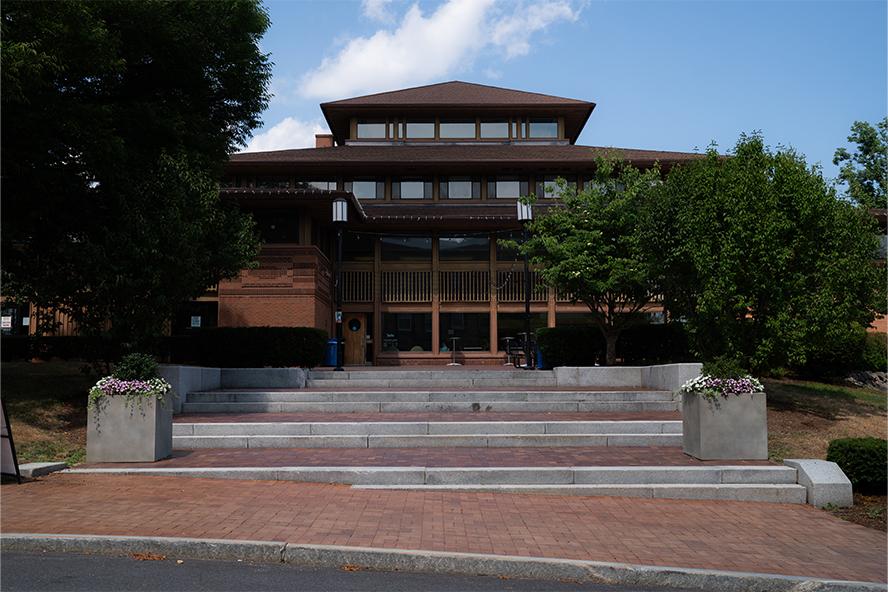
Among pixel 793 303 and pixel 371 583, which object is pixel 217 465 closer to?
pixel 371 583

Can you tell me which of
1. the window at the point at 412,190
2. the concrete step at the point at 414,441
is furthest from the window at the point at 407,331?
the concrete step at the point at 414,441

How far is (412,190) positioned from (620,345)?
14.6m

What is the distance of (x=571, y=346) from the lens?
20.8m

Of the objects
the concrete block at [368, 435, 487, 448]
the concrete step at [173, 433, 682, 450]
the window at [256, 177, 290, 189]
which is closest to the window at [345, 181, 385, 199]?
the window at [256, 177, 290, 189]

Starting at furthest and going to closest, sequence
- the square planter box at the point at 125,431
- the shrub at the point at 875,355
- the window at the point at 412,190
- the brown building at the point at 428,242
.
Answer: the window at the point at 412,190, the brown building at the point at 428,242, the shrub at the point at 875,355, the square planter box at the point at 125,431

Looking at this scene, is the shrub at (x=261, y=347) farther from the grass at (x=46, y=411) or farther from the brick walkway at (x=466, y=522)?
the brick walkway at (x=466, y=522)

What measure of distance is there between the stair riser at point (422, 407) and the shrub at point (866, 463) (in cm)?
491

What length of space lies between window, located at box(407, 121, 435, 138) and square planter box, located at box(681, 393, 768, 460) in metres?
27.7

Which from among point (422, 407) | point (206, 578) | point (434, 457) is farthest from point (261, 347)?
point (206, 578)

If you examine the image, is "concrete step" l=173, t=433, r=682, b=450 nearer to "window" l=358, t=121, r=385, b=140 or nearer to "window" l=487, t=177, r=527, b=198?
"window" l=487, t=177, r=527, b=198

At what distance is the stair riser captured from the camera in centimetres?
1477

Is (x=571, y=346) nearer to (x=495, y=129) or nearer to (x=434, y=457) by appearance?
(x=434, y=457)

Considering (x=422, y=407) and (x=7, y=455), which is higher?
(x=422, y=407)

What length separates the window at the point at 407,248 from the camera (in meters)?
31.8
